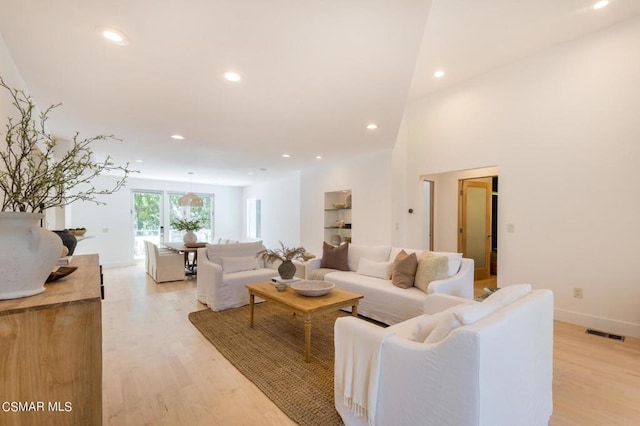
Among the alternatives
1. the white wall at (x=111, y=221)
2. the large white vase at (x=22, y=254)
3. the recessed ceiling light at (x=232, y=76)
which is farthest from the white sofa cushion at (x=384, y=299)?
the white wall at (x=111, y=221)

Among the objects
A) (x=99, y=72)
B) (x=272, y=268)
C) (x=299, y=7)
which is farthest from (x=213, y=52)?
(x=272, y=268)

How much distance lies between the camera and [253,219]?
10328mm

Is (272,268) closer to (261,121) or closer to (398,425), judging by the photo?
(261,121)

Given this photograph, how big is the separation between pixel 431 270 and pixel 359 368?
72.9 inches

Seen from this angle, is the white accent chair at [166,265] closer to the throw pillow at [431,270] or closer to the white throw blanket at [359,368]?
the throw pillow at [431,270]

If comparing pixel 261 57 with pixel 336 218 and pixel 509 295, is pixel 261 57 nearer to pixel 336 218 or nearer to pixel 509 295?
pixel 509 295

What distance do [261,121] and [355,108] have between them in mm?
1182

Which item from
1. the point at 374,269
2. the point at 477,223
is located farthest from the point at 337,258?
the point at 477,223

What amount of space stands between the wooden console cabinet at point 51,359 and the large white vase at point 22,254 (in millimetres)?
55

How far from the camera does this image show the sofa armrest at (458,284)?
2976 mm

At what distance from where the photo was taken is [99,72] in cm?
240

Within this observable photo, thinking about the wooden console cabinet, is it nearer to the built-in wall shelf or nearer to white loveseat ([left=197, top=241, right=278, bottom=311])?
white loveseat ([left=197, top=241, right=278, bottom=311])

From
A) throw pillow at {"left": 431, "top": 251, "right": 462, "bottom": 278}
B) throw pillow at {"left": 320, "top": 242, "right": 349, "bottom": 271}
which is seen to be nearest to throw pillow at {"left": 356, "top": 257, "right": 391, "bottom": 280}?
throw pillow at {"left": 320, "top": 242, "right": 349, "bottom": 271}

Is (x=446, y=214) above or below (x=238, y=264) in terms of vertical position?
above
